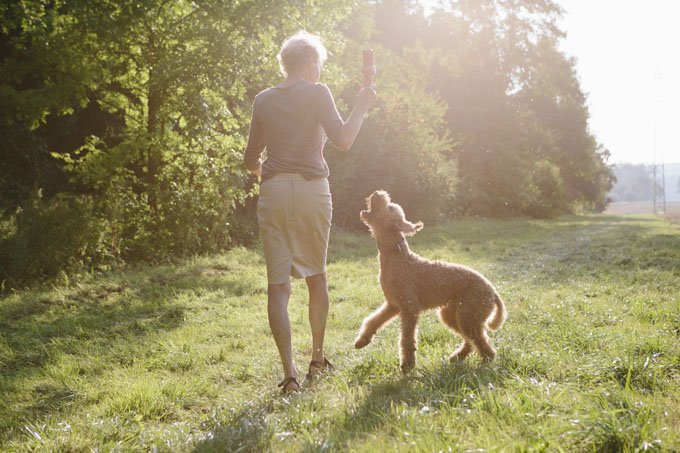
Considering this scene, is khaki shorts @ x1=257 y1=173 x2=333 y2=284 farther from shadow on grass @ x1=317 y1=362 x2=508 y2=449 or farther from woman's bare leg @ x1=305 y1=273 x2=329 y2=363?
shadow on grass @ x1=317 y1=362 x2=508 y2=449

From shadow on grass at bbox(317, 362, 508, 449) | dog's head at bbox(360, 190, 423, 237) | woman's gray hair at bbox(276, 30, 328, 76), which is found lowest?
shadow on grass at bbox(317, 362, 508, 449)

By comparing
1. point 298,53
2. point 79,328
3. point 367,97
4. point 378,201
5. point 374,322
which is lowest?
point 79,328

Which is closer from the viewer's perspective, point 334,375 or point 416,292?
point 334,375

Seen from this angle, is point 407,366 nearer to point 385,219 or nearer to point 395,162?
point 385,219

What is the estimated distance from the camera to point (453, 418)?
108 inches

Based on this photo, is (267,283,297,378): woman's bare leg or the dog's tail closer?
(267,283,297,378): woman's bare leg

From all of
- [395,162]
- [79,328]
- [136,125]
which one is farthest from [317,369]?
[395,162]

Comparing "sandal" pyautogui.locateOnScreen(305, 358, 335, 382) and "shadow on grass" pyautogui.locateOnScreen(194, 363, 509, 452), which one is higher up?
"shadow on grass" pyautogui.locateOnScreen(194, 363, 509, 452)

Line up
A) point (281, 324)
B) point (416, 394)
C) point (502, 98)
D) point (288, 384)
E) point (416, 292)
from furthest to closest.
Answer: point (502, 98) < point (416, 292) < point (281, 324) < point (288, 384) < point (416, 394)

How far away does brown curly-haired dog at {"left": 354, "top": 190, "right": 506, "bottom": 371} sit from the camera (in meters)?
4.02

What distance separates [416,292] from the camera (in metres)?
4.15

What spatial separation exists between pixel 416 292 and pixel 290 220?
3.87 feet

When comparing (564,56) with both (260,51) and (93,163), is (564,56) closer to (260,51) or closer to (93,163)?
(260,51)

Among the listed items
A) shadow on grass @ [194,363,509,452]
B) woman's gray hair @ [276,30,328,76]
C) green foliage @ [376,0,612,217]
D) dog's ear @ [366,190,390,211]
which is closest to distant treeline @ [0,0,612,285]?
woman's gray hair @ [276,30,328,76]
